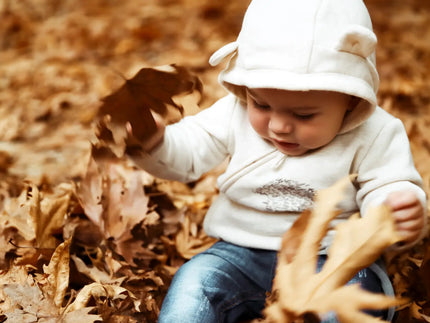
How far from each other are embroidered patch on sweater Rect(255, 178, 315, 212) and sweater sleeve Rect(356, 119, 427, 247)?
0.43ft

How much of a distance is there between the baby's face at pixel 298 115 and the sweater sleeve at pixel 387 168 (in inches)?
4.4

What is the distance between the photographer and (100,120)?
3.77ft

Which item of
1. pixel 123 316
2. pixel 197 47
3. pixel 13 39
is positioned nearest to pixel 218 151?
pixel 123 316

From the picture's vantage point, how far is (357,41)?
1.03 metres

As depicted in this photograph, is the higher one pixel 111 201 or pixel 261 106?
pixel 261 106

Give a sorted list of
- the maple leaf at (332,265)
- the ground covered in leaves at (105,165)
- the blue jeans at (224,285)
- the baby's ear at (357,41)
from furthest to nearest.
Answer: the ground covered in leaves at (105,165)
the blue jeans at (224,285)
the baby's ear at (357,41)
the maple leaf at (332,265)

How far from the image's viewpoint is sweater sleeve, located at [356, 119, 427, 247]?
3.75 feet

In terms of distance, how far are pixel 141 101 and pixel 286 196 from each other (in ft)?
1.42

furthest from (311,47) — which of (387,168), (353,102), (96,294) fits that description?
(96,294)

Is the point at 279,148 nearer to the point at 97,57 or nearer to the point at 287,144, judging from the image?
the point at 287,144

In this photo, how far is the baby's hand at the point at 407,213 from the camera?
1052 millimetres

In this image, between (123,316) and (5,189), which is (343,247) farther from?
(5,189)

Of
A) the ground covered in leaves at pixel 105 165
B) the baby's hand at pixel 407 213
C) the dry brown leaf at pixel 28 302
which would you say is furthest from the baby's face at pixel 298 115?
the dry brown leaf at pixel 28 302

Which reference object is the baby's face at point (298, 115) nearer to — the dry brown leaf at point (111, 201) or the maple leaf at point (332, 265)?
the maple leaf at point (332, 265)
